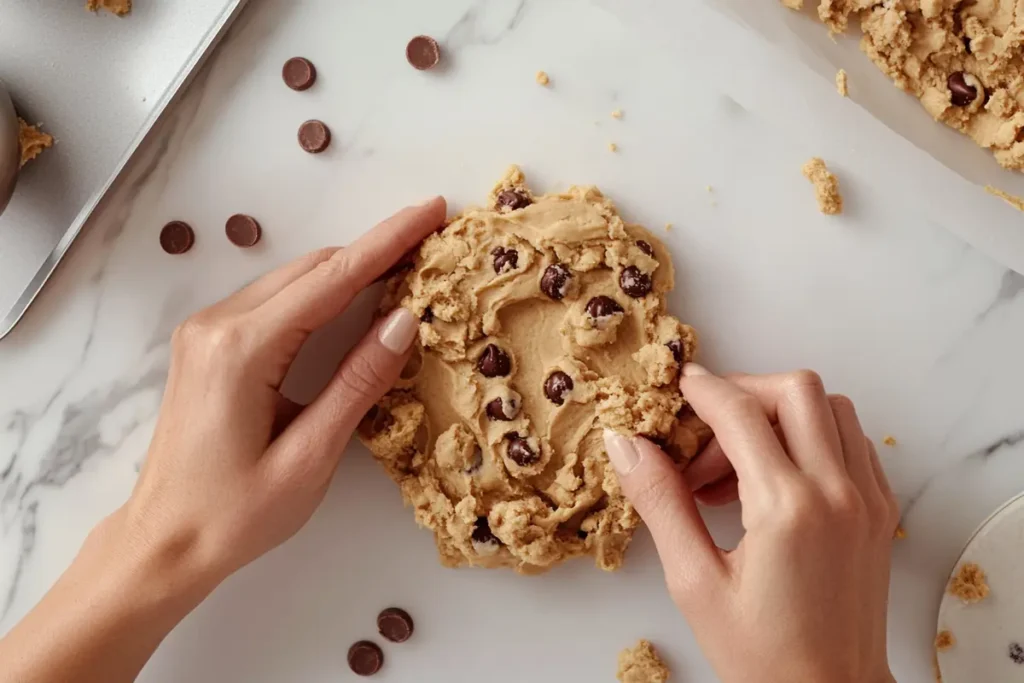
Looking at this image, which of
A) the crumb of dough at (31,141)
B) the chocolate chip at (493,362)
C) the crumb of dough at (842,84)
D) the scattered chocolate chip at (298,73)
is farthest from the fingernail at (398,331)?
the crumb of dough at (842,84)

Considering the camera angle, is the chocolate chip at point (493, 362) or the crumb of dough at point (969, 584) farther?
the crumb of dough at point (969, 584)

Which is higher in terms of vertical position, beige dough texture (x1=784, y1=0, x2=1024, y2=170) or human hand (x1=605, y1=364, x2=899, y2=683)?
beige dough texture (x1=784, y1=0, x2=1024, y2=170)

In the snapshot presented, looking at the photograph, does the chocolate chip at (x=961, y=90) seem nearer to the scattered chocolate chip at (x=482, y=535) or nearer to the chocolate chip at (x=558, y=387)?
the chocolate chip at (x=558, y=387)

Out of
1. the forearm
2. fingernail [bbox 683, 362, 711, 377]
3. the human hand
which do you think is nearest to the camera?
the human hand

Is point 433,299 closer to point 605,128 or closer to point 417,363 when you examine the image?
point 417,363

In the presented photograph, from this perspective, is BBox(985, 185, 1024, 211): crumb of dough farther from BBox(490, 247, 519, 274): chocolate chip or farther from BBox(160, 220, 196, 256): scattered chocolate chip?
BBox(160, 220, 196, 256): scattered chocolate chip

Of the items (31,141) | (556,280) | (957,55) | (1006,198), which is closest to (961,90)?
(957,55)

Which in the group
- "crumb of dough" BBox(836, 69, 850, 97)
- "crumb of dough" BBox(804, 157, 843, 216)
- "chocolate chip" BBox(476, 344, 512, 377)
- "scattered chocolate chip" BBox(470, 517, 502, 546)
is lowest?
"scattered chocolate chip" BBox(470, 517, 502, 546)

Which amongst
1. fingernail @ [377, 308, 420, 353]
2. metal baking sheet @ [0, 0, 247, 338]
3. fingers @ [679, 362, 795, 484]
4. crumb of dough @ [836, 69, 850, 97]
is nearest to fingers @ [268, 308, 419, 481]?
fingernail @ [377, 308, 420, 353]
